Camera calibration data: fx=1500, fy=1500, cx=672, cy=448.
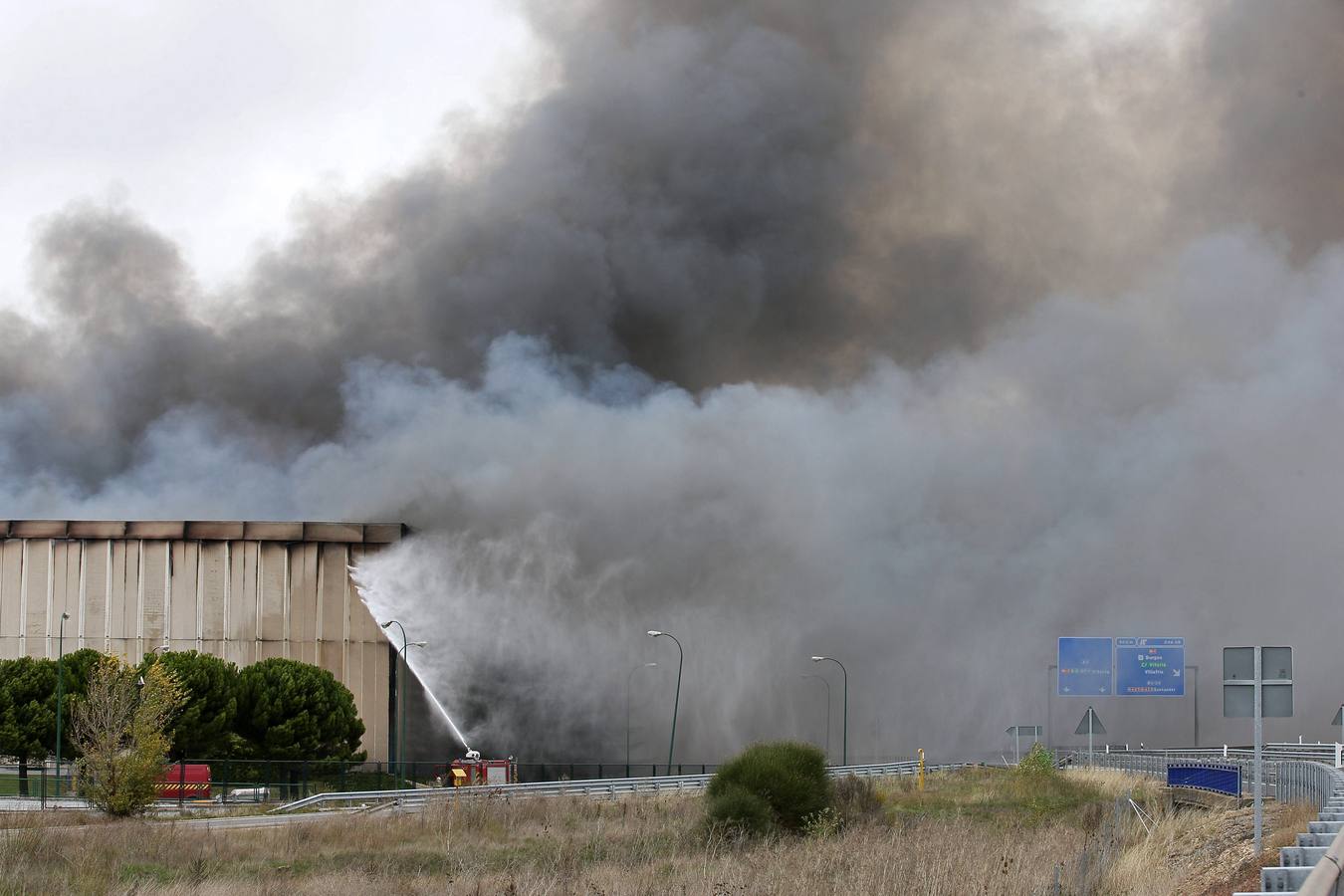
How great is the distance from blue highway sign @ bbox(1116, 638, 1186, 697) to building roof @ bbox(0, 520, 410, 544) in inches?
1688

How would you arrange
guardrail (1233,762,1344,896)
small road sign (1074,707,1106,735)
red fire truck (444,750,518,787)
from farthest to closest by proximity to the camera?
small road sign (1074,707,1106,735)
red fire truck (444,750,518,787)
guardrail (1233,762,1344,896)

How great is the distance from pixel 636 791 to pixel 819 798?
12897mm

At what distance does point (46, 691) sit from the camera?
231 feet

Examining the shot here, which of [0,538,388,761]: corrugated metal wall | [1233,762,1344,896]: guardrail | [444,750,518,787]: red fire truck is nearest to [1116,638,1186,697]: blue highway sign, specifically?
[444,750,518,787]: red fire truck

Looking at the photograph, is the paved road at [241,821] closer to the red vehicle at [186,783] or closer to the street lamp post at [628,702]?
the red vehicle at [186,783]

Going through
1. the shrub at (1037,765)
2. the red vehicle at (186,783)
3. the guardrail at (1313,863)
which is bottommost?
the red vehicle at (186,783)

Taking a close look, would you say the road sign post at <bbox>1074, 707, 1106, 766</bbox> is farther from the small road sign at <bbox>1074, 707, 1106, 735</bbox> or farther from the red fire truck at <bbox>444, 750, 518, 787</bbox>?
the red fire truck at <bbox>444, 750, 518, 787</bbox>

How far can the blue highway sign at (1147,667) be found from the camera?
65.9 metres

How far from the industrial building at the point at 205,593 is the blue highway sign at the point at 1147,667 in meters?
41.9

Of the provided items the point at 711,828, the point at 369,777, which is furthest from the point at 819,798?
the point at 369,777

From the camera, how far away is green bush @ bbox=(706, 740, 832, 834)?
124ft

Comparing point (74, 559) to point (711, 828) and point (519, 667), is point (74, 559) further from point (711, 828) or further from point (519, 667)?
point (711, 828)

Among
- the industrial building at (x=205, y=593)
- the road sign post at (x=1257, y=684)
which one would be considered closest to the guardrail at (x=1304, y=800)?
the road sign post at (x=1257, y=684)

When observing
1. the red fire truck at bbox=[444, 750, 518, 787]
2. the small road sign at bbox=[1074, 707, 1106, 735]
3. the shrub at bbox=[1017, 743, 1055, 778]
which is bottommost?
the red fire truck at bbox=[444, 750, 518, 787]
